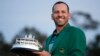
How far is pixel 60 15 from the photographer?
546 cm

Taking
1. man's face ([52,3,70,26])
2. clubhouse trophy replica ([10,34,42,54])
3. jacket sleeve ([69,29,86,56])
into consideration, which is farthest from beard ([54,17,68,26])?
clubhouse trophy replica ([10,34,42,54])

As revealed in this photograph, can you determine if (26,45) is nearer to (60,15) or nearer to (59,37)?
(59,37)

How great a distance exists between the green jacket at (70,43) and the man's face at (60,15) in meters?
0.11

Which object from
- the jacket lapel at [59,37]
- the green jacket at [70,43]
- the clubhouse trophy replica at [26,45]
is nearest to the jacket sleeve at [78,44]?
the green jacket at [70,43]

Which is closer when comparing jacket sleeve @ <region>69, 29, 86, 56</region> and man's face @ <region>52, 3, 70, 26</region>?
jacket sleeve @ <region>69, 29, 86, 56</region>

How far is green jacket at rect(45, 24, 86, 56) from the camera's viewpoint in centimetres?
520

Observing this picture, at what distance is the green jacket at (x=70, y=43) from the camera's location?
5200mm

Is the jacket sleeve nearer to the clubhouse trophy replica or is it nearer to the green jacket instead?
the green jacket

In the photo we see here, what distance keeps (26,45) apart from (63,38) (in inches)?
23.8

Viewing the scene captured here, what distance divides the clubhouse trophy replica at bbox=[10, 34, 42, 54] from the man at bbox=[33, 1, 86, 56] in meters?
0.09

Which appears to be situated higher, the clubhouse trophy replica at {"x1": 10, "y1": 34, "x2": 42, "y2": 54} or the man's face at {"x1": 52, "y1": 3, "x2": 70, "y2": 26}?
the man's face at {"x1": 52, "y1": 3, "x2": 70, "y2": 26}

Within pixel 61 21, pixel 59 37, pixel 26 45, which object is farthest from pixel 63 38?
pixel 26 45

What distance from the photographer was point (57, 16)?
5484 mm

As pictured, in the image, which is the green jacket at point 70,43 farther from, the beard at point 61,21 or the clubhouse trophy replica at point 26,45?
the clubhouse trophy replica at point 26,45
